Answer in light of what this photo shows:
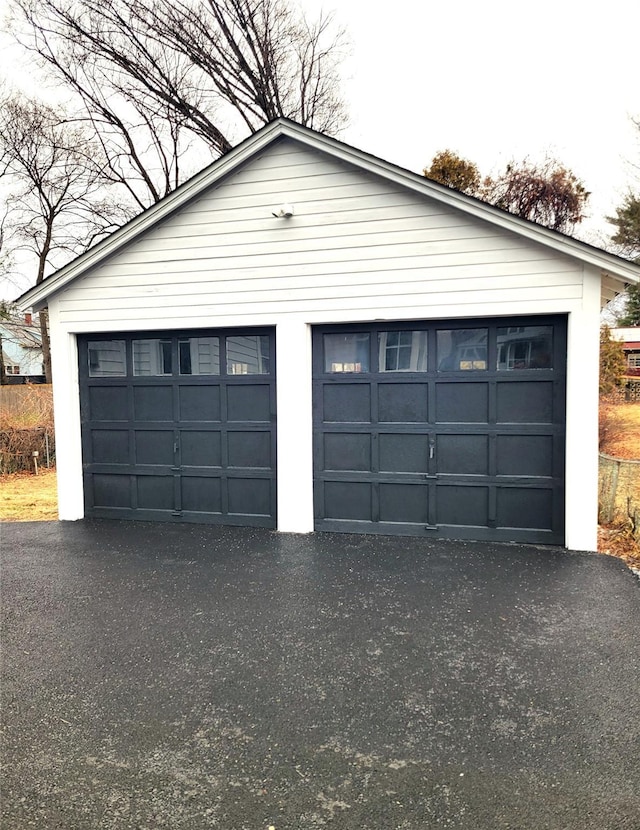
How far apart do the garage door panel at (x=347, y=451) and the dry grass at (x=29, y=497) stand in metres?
3.89

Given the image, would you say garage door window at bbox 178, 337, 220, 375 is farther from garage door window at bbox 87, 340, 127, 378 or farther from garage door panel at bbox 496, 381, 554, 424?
garage door panel at bbox 496, 381, 554, 424

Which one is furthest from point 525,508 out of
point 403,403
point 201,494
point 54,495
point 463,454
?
point 54,495

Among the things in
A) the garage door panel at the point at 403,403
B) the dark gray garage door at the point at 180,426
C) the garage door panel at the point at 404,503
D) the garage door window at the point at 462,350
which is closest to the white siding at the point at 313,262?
the garage door window at the point at 462,350

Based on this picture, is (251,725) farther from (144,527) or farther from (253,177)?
(253,177)

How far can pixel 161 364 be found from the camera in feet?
21.9

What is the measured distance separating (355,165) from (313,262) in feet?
3.51

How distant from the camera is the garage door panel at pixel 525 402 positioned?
559 cm

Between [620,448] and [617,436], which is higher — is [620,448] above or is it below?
below

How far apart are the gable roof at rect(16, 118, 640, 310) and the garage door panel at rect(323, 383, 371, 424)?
2109 mm

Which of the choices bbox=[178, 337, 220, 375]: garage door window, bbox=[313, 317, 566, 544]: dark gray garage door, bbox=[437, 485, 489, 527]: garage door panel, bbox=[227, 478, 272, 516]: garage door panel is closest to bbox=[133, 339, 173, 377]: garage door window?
bbox=[178, 337, 220, 375]: garage door window

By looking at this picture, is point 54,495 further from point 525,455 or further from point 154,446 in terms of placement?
point 525,455

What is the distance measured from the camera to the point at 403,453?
5996 millimetres

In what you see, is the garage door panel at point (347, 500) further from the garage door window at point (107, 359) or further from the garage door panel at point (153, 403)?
the garage door window at point (107, 359)

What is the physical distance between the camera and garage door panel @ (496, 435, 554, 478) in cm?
561
